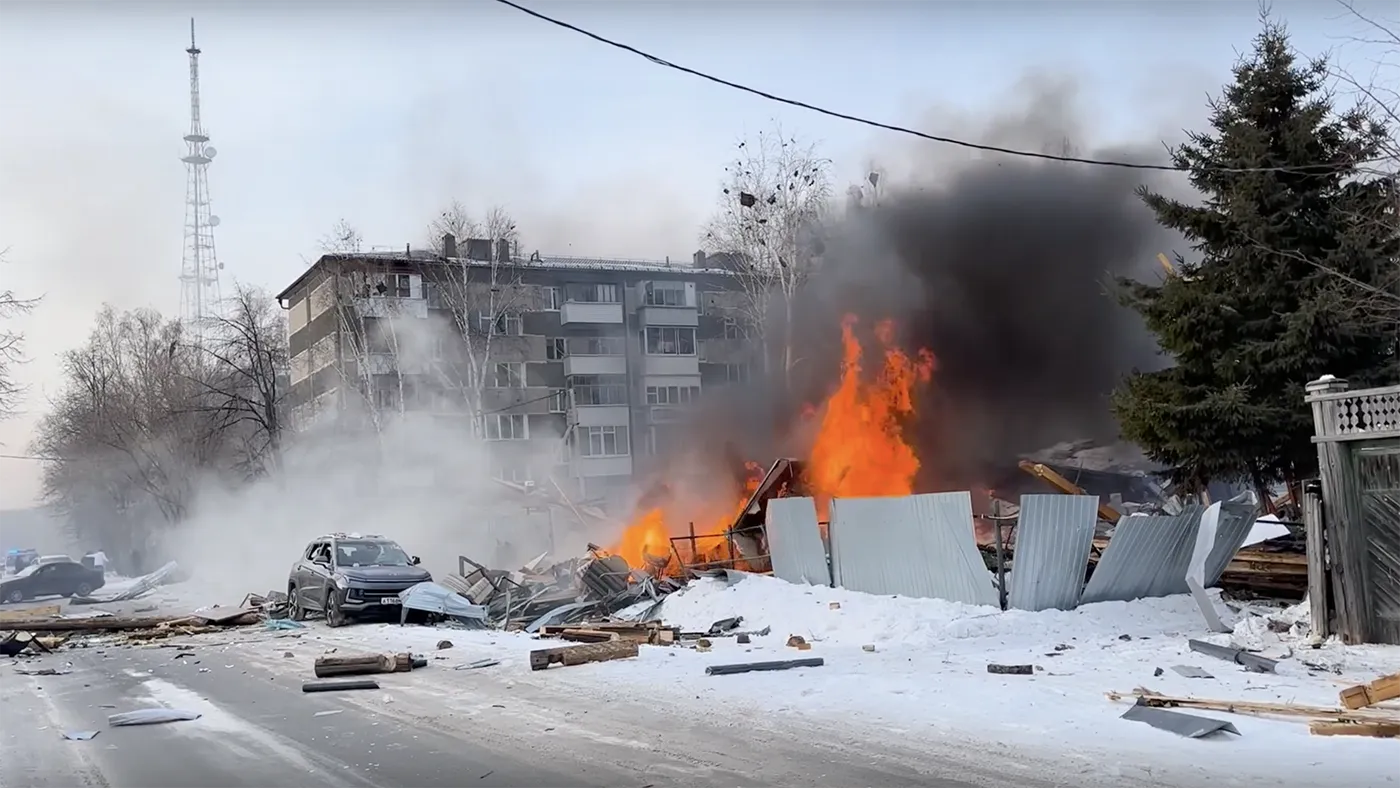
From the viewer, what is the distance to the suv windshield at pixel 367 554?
21047 mm

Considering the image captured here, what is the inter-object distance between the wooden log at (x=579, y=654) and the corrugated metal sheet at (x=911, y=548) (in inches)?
155

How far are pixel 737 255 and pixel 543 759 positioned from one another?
31706 mm

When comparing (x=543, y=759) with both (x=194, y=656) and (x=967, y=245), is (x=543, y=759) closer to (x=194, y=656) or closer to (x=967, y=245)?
(x=194, y=656)

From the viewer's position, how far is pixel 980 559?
45.5 feet

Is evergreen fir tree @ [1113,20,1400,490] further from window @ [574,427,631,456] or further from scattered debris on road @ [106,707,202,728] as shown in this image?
window @ [574,427,631,456]

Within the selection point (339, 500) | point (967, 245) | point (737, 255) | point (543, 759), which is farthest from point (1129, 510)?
point (339, 500)

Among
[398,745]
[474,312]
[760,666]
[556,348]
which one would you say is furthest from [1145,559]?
[556,348]

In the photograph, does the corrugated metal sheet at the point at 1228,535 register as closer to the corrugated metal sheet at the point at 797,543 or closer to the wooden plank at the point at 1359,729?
the corrugated metal sheet at the point at 797,543

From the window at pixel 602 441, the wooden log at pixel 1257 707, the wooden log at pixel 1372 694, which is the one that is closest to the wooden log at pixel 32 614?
the wooden log at pixel 1257 707

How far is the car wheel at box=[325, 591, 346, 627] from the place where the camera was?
20062 millimetres

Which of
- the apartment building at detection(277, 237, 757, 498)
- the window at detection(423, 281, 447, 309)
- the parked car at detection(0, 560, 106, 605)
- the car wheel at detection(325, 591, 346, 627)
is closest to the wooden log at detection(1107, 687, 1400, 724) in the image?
the car wheel at detection(325, 591, 346, 627)

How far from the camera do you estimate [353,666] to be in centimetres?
1271

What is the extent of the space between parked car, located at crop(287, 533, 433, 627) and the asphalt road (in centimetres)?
761

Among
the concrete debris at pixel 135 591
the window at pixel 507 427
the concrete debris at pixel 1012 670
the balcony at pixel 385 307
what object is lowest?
the concrete debris at pixel 135 591
